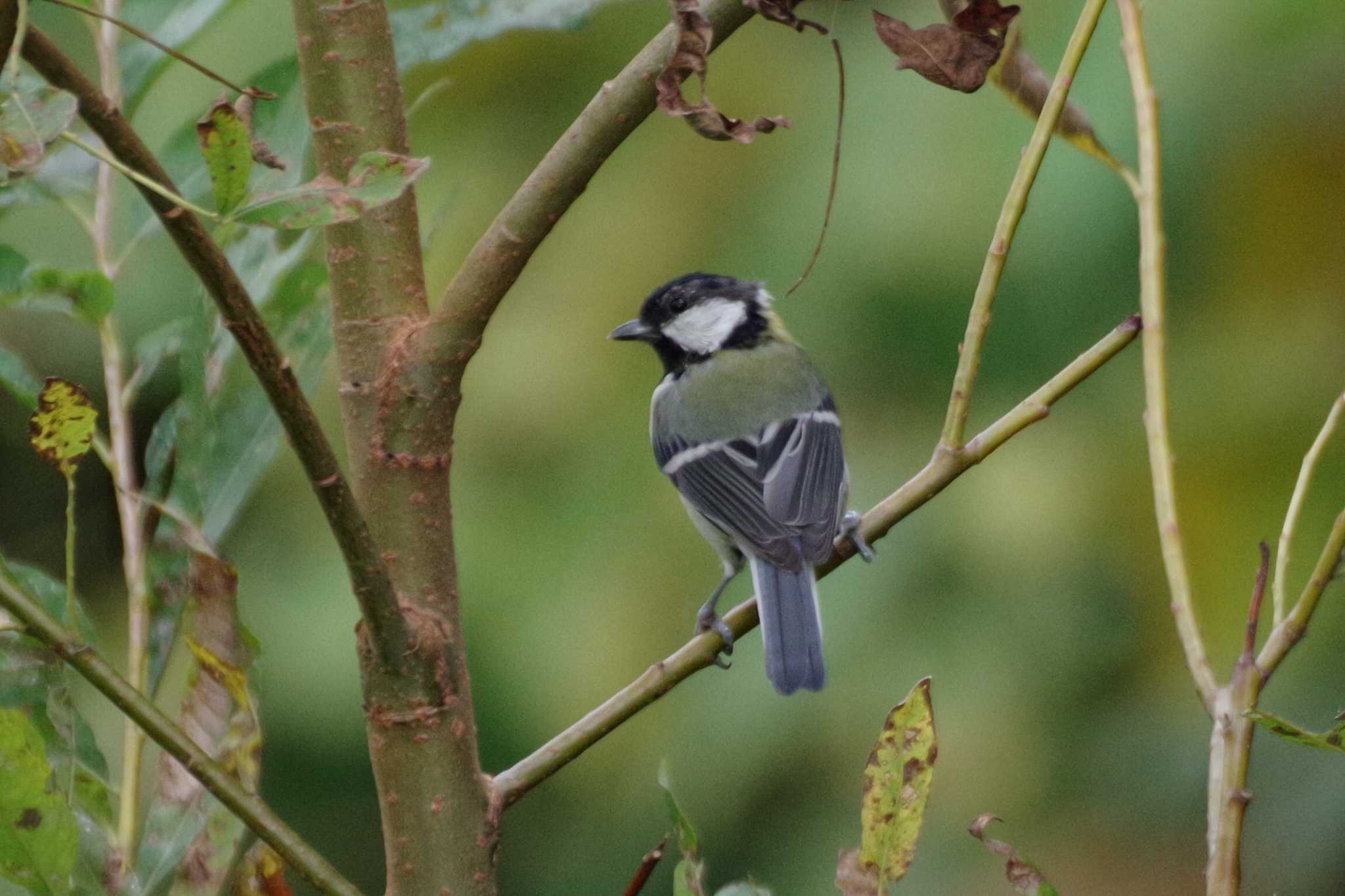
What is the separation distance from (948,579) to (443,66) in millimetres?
1045

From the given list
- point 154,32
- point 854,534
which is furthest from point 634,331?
point 154,32

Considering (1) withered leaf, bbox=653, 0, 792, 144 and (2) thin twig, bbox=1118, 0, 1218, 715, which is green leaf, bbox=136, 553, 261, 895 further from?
(2) thin twig, bbox=1118, 0, 1218, 715

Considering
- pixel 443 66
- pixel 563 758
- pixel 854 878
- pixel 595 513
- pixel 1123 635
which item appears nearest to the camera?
pixel 854 878

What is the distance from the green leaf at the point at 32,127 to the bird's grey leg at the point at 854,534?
50cm

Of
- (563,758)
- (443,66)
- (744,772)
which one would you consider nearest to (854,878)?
(563,758)

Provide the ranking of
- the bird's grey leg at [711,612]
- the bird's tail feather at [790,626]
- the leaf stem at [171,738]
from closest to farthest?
the leaf stem at [171,738], the bird's tail feather at [790,626], the bird's grey leg at [711,612]

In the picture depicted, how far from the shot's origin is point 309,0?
0.80 m

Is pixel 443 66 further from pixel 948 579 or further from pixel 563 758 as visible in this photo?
pixel 563 758

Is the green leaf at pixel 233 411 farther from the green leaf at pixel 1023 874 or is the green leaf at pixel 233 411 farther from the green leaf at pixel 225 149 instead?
the green leaf at pixel 1023 874

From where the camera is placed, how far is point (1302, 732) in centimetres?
56

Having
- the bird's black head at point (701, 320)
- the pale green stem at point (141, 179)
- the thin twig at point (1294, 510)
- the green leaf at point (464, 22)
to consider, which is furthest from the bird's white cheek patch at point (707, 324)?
the pale green stem at point (141, 179)

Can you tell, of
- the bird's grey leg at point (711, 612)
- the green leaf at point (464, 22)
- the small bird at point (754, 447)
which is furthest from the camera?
the bird's grey leg at point (711, 612)

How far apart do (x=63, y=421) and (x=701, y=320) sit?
A: 1675 millimetres

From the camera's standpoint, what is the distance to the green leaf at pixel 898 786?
60 centimetres
